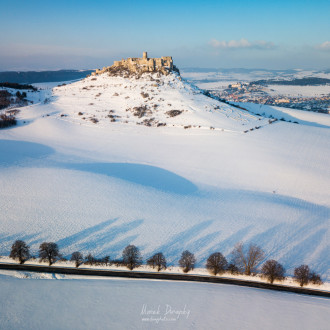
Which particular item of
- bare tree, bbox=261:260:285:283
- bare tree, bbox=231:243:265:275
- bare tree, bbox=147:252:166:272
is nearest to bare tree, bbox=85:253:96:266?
bare tree, bbox=147:252:166:272

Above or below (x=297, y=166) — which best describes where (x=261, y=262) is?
below

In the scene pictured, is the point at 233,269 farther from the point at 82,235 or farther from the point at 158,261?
the point at 82,235

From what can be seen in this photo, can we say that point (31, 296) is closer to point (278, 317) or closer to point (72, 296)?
point (72, 296)

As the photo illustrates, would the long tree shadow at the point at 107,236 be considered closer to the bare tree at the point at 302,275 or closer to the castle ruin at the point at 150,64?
the bare tree at the point at 302,275

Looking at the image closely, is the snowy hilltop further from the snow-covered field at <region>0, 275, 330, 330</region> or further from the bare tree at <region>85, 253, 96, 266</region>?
the snow-covered field at <region>0, 275, 330, 330</region>

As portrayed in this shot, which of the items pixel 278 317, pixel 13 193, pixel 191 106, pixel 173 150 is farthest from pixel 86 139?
pixel 278 317

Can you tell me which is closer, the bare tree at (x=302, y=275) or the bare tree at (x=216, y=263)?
the bare tree at (x=302, y=275)

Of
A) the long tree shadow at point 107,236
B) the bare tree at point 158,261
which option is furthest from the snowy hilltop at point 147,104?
the bare tree at point 158,261
